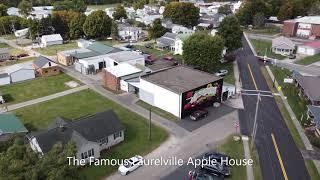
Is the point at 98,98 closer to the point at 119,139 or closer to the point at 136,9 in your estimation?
the point at 119,139

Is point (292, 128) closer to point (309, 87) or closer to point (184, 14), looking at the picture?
point (309, 87)

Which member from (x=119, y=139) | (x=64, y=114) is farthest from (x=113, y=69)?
(x=119, y=139)

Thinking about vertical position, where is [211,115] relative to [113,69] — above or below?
below

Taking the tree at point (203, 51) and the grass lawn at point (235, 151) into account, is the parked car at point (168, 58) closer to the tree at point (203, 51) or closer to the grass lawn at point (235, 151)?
the tree at point (203, 51)

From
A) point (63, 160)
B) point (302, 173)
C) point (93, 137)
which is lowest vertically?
point (302, 173)

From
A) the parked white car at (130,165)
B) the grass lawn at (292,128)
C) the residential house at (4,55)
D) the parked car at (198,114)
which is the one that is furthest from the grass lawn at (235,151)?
the residential house at (4,55)

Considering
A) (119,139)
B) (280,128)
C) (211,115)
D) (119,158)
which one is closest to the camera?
(119,158)
